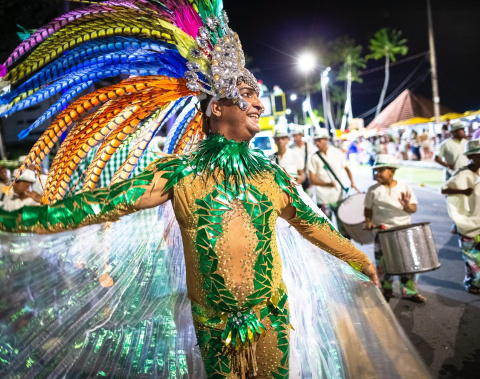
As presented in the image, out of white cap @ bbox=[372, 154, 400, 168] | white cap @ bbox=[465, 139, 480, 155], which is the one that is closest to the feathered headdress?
white cap @ bbox=[372, 154, 400, 168]

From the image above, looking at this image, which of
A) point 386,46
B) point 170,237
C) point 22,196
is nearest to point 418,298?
point 170,237

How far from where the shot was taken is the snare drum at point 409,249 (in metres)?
4.26

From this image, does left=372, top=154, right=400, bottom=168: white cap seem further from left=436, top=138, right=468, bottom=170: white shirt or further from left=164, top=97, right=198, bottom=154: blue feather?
left=436, top=138, right=468, bottom=170: white shirt

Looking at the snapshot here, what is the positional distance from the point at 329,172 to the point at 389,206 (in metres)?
2.13

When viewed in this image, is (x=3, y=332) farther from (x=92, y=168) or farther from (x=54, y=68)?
(x=54, y=68)

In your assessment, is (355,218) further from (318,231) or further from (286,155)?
(318,231)

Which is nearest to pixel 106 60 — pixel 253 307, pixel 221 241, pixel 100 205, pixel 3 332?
pixel 100 205

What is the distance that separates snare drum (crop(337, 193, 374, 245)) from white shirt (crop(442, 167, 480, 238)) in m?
1.07

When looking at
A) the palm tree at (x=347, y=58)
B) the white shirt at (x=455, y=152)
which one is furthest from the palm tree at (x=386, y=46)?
the white shirt at (x=455, y=152)

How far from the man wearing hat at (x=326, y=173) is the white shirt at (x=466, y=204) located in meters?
1.84

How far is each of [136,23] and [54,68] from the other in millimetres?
482

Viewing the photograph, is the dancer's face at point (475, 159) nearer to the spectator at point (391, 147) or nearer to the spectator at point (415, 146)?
the spectator at point (415, 146)

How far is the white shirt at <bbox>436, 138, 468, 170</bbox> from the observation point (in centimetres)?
786

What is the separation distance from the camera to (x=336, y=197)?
6.78 meters
